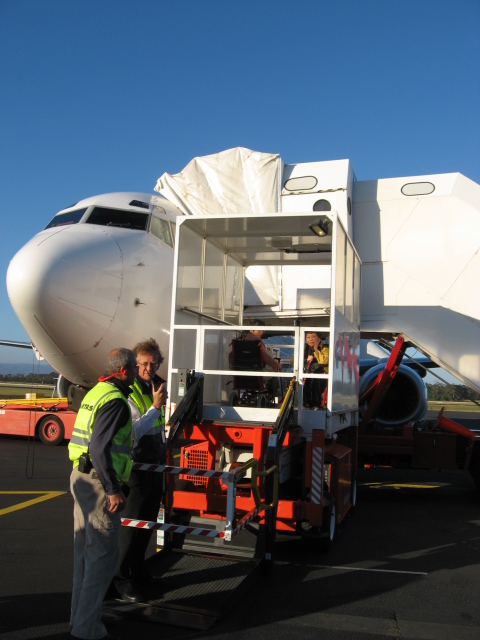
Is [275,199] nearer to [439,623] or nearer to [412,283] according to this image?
[412,283]

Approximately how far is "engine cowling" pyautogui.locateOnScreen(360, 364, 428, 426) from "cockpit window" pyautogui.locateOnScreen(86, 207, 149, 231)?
16.3 feet

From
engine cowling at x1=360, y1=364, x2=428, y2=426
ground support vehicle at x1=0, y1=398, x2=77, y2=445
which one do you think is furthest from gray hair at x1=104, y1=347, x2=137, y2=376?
ground support vehicle at x1=0, y1=398, x2=77, y2=445

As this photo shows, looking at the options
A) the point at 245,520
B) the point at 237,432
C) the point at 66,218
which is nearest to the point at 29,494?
the point at 66,218

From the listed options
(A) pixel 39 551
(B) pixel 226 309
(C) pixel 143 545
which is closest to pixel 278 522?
(C) pixel 143 545

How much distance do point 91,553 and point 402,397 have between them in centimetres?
875

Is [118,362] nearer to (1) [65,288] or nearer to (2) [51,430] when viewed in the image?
(1) [65,288]

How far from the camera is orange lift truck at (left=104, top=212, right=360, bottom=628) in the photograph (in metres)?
4.87

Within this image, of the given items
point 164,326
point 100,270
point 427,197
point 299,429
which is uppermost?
point 427,197

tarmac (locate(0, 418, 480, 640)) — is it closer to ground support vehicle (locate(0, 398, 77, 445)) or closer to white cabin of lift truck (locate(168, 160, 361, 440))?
white cabin of lift truck (locate(168, 160, 361, 440))

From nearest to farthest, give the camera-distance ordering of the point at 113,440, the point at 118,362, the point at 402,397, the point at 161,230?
the point at 113,440 → the point at 118,362 → the point at 161,230 → the point at 402,397

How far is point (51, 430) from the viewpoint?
15.3 m

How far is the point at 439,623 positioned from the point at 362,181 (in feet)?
25.9

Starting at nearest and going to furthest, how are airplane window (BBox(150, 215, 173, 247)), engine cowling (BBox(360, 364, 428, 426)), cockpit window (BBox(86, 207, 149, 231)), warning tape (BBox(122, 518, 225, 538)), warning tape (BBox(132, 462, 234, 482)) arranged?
warning tape (BBox(122, 518, 225, 538)) → warning tape (BBox(132, 462, 234, 482)) → cockpit window (BBox(86, 207, 149, 231)) → airplane window (BBox(150, 215, 173, 247)) → engine cowling (BBox(360, 364, 428, 426))

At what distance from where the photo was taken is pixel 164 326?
346 inches
